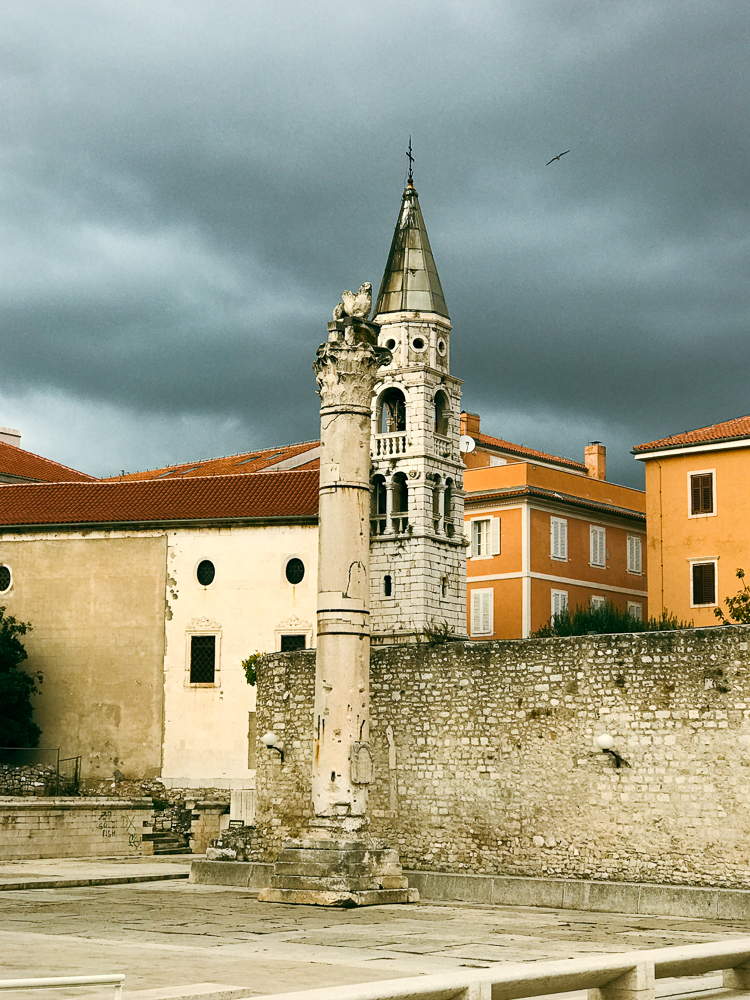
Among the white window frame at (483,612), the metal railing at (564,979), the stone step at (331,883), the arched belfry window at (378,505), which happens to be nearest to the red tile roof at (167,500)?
the arched belfry window at (378,505)

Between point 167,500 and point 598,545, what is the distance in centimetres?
1481

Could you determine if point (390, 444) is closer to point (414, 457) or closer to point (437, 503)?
point (414, 457)

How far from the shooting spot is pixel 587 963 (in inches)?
353

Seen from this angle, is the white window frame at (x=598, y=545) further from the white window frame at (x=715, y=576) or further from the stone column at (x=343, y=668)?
the stone column at (x=343, y=668)

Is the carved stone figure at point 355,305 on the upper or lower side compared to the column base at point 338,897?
upper

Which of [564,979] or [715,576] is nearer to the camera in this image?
[564,979]

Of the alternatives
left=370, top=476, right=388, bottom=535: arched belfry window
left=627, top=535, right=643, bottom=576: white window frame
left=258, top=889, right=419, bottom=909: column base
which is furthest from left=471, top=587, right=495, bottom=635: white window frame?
left=258, top=889, right=419, bottom=909: column base

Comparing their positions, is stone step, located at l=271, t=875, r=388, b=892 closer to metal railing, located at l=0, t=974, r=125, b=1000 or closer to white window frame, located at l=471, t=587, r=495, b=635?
metal railing, located at l=0, t=974, r=125, b=1000

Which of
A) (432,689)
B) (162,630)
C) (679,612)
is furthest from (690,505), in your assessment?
(432,689)

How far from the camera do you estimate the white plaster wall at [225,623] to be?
1369 inches

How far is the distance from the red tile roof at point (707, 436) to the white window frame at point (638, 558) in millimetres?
7795

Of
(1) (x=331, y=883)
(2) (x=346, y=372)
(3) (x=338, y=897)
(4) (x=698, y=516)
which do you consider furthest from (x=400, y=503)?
(3) (x=338, y=897)

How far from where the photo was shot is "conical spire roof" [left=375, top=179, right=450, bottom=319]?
103ft

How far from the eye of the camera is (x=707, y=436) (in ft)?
122
